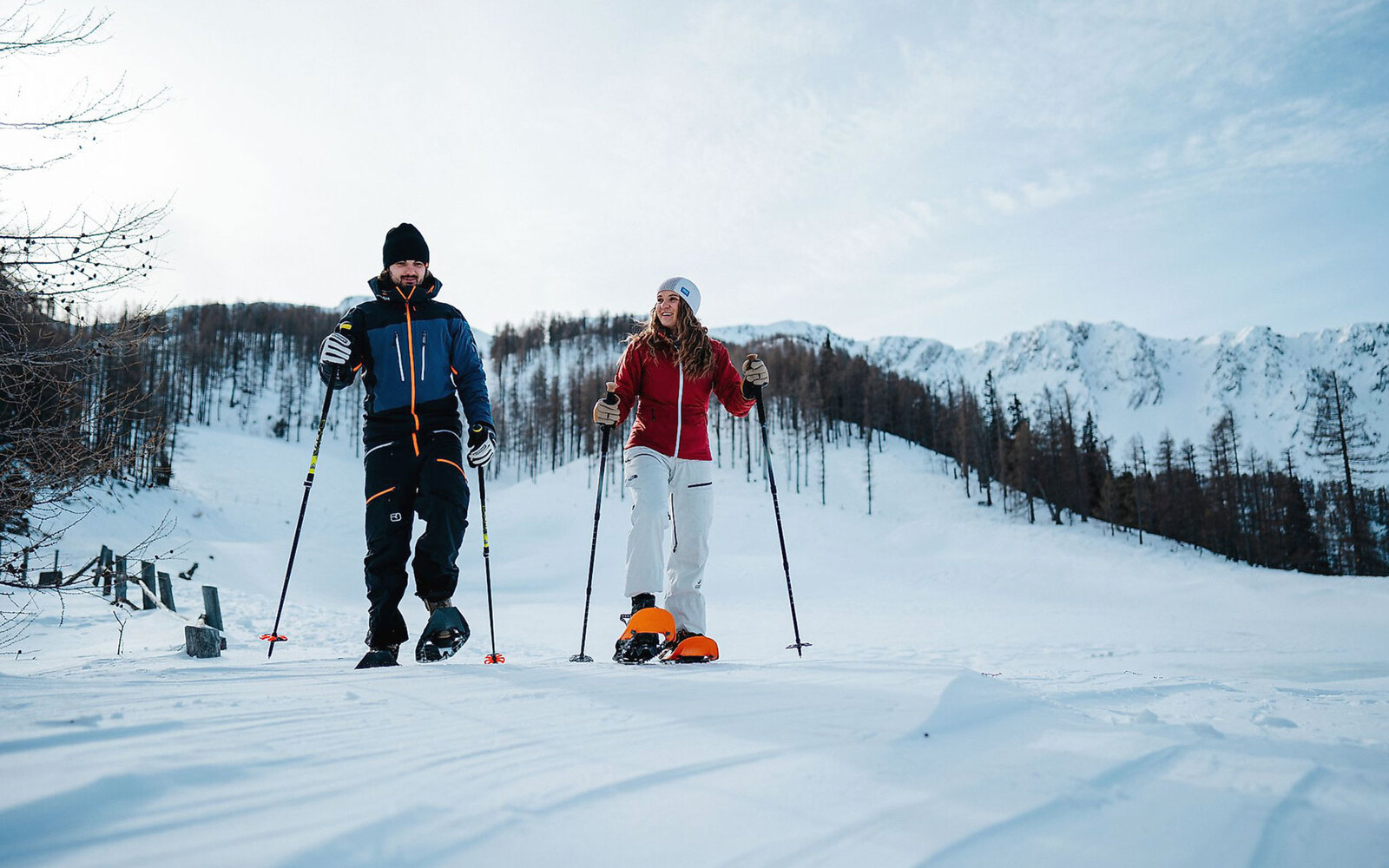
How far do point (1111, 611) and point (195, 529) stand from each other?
3927 cm

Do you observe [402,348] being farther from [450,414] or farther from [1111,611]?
[1111,611]

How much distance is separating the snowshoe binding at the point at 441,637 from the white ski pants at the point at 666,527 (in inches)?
40.5

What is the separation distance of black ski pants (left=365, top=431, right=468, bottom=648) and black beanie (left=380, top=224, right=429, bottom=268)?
1235mm

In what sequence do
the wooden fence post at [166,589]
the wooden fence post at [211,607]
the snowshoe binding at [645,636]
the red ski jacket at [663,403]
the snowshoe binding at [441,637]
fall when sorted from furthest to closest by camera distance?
the wooden fence post at [166,589] → the wooden fence post at [211,607] → the red ski jacket at [663,403] → the snowshoe binding at [645,636] → the snowshoe binding at [441,637]

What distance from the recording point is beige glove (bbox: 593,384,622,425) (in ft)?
14.4

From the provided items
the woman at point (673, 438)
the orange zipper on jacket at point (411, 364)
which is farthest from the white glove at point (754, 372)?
the orange zipper on jacket at point (411, 364)

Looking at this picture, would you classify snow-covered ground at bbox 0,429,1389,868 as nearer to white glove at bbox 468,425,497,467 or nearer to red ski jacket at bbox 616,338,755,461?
white glove at bbox 468,425,497,467

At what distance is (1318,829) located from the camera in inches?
48.7

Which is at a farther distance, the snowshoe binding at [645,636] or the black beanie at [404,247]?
the black beanie at [404,247]

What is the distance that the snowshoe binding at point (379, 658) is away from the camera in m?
3.19

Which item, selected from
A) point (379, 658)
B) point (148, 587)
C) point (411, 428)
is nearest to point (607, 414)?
point (411, 428)

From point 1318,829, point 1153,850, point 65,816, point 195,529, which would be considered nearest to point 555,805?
point 65,816

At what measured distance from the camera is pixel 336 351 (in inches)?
Result: 151

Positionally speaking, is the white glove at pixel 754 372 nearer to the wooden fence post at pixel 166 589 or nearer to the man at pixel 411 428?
the man at pixel 411 428
